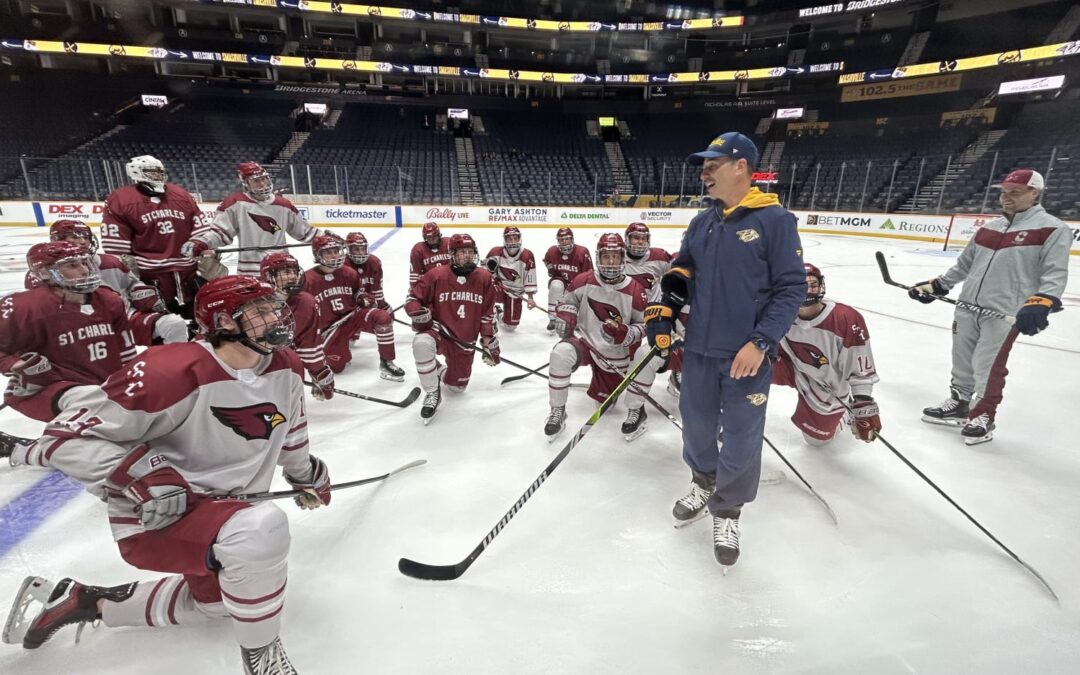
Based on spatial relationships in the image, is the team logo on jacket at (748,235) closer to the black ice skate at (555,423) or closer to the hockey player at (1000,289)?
the black ice skate at (555,423)

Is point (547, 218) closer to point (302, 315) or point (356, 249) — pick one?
point (356, 249)

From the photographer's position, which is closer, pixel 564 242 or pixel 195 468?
pixel 195 468

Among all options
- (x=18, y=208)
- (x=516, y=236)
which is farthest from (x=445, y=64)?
(x=516, y=236)

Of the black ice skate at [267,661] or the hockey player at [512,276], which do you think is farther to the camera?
the hockey player at [512,276]

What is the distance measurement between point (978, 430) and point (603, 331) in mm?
2556

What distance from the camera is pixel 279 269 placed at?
350 centimetres

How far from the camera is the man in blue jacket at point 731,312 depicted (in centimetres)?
200

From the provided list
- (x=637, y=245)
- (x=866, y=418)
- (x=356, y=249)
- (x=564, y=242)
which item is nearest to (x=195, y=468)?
(x=866, y=418)

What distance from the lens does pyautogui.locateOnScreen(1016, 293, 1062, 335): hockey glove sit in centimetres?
290

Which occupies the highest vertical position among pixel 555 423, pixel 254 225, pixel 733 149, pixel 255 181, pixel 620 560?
pixel 733 149

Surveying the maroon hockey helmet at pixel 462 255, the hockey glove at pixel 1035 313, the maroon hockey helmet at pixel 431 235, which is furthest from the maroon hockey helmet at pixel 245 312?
the maroon hockey helmet at pixel 431 235

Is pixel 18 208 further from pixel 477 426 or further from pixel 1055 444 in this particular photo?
pixel 1055 444

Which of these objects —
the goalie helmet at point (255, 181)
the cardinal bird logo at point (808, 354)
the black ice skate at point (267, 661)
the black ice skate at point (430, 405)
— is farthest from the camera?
the goalie helmet at point (255, 181)

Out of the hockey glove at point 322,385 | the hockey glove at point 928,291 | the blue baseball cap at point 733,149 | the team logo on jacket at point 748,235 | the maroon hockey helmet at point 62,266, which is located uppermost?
the blue baseball cap at point 733,149
